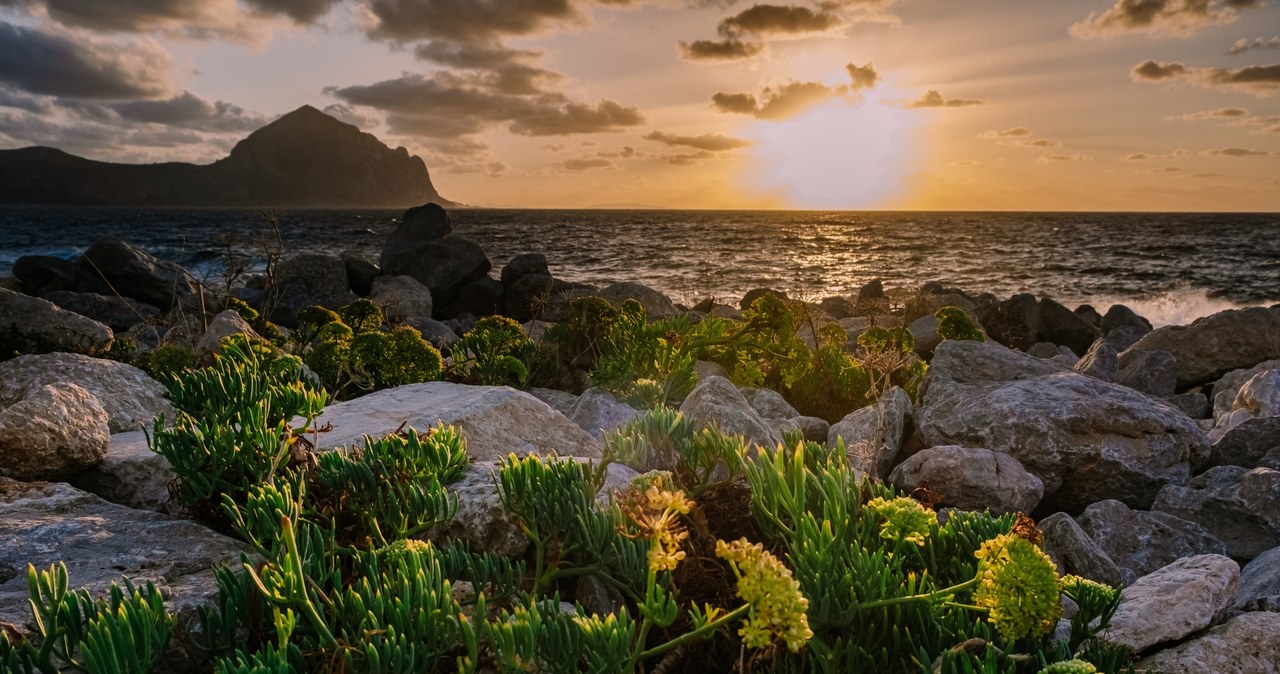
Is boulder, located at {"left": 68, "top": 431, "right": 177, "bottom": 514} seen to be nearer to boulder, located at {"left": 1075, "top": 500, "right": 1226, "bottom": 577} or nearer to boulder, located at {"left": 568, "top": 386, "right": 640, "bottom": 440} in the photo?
boulder, located at {"left": 568, "top": 386, "right": 640, "bottom": 440}

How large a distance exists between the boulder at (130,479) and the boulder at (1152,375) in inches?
488

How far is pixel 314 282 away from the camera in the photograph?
27.2m

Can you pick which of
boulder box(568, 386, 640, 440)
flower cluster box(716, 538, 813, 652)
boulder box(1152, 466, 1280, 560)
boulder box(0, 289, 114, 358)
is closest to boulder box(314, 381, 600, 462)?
boulder box(568, 386, 640, 440)

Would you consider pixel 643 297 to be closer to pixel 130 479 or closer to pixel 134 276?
pixel 130 479

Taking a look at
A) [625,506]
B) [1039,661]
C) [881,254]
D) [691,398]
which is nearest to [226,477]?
[625,506]

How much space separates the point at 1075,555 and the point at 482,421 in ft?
11.9

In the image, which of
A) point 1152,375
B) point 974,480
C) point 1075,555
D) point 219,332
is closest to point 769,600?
point 1075,555

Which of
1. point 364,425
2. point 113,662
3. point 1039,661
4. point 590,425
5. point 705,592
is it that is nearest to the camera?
point 113,662

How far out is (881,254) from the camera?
63094mm

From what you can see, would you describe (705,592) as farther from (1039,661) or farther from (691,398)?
(691,398)

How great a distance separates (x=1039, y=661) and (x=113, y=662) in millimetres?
2213

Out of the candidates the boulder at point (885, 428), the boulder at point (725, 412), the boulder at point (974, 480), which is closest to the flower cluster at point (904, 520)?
the boulder at point (725, 412)

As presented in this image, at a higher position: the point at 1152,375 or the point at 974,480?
the point at 974,480

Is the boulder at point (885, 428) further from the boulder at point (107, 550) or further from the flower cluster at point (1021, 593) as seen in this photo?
the boulder at point (107, 550)
